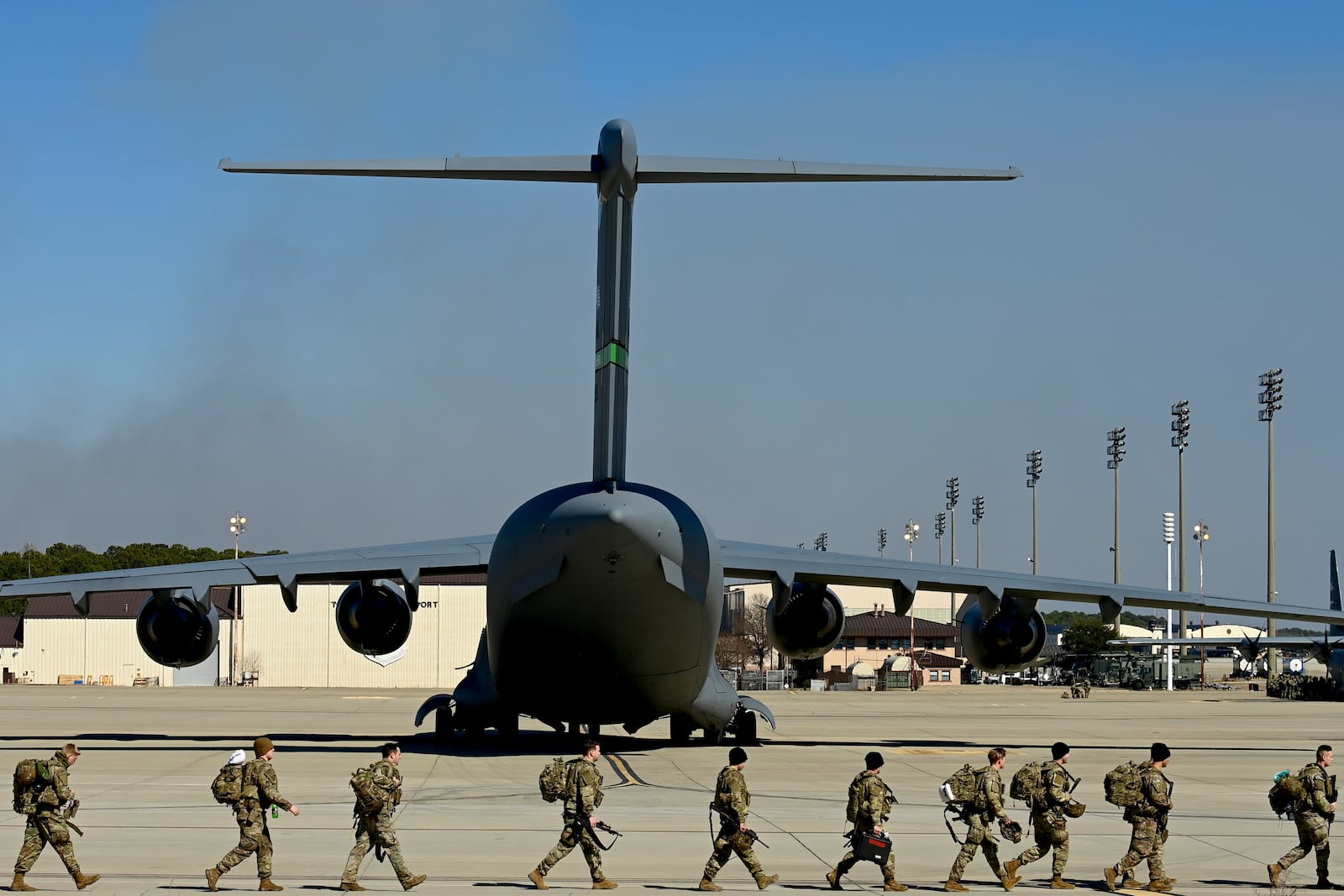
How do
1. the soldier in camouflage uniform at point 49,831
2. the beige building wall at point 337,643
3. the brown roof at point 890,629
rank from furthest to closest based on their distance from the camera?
the brown roof at point 890,629, the beige building wall at point 337,643, the soldier in camouflage uniform at point 49,831

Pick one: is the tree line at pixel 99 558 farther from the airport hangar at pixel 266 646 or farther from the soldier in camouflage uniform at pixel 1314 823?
the soldier in camouflage uniform at pixel 1314 823

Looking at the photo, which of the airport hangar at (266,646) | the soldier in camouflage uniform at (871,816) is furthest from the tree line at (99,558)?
the soldier in camouflage uniform at (871,816)

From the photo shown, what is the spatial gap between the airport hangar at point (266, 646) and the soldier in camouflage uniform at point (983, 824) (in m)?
46.1

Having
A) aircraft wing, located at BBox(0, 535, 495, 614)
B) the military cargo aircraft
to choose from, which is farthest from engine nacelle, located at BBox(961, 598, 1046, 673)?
aircraft wing, located at BBox(0, 535, 495, 614)

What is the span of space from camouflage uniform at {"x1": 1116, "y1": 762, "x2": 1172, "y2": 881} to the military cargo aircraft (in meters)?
7.32

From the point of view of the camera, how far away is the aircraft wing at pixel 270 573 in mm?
20172

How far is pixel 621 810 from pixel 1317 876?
6.26 m

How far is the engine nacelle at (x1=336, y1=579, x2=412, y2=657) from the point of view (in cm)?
2172

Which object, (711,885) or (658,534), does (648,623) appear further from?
(711,885)

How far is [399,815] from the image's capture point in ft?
45.3

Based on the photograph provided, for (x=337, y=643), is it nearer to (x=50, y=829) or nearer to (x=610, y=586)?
(x=610, y=586)

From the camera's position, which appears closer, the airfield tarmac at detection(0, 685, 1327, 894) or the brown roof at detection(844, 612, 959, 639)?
the airfield tarmac at detection(0, 685, 1327, 894)

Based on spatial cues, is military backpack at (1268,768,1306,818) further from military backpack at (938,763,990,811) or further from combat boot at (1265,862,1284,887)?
military backpack at (938,763,990,811)

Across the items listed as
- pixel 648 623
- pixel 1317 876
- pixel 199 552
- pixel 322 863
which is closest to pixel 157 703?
pixel 648 623
